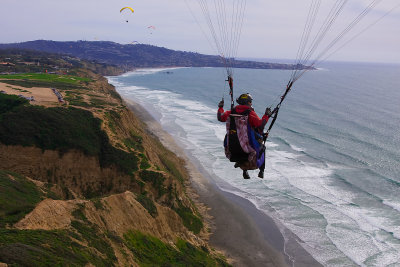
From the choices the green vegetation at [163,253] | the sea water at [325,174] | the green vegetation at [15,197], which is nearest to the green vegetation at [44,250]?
the green vegetation at [15,197]

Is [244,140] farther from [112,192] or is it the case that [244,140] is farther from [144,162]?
[144,162]

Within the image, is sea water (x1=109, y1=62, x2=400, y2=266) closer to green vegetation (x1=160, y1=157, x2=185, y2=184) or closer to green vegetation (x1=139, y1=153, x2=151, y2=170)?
green vegetation (x1=160, y1=157, x2=185, y2=184)

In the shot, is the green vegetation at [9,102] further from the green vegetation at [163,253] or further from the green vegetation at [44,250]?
the green vegetation at [44,250]

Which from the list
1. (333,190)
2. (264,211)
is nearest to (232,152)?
(264,211)

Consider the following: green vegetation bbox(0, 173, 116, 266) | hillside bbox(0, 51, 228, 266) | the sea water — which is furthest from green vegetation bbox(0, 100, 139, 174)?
the sea water

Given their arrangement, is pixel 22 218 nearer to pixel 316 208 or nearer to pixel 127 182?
pixel 127 182

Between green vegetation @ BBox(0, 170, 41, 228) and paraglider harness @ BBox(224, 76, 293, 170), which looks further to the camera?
green vegetation @ BBox(0, 170, 41, 228)

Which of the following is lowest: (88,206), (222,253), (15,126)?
(222,253)
